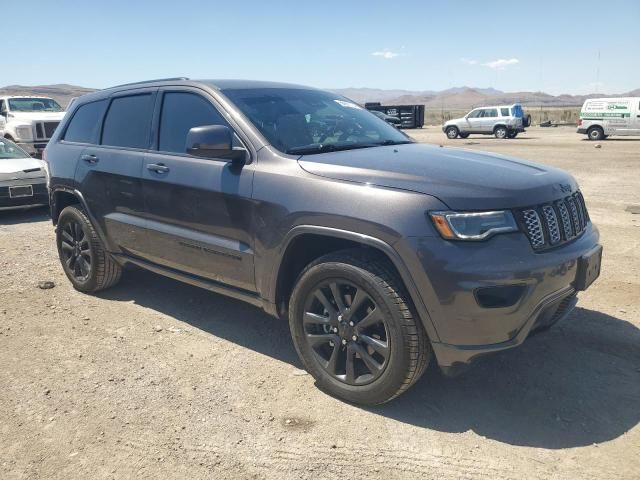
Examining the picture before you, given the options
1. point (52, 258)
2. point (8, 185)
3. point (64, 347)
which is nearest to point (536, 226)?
point (64, 347)

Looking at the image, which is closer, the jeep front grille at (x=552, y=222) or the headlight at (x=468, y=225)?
the headlight at (x=468, y=225)

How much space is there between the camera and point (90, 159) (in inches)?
187

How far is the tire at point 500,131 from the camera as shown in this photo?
30.2m

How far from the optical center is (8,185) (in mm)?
8961

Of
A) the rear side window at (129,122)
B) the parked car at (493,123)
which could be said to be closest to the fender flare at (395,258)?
the rear side window at (129,122)

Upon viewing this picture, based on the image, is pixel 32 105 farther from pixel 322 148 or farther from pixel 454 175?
pixel 454 175

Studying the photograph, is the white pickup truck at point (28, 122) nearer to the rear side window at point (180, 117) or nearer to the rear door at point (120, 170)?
the rear door at point (120, 170)

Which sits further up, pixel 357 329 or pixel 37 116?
pixel 37 116

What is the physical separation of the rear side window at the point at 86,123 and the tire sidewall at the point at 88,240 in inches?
26.3

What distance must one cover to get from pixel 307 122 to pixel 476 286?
1793 mm

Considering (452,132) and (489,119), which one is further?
(452,132)

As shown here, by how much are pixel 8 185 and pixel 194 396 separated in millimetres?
7287

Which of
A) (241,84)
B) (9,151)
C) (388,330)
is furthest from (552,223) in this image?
(9,151)

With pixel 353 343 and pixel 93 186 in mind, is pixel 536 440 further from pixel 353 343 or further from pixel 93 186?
pixel 93 186
